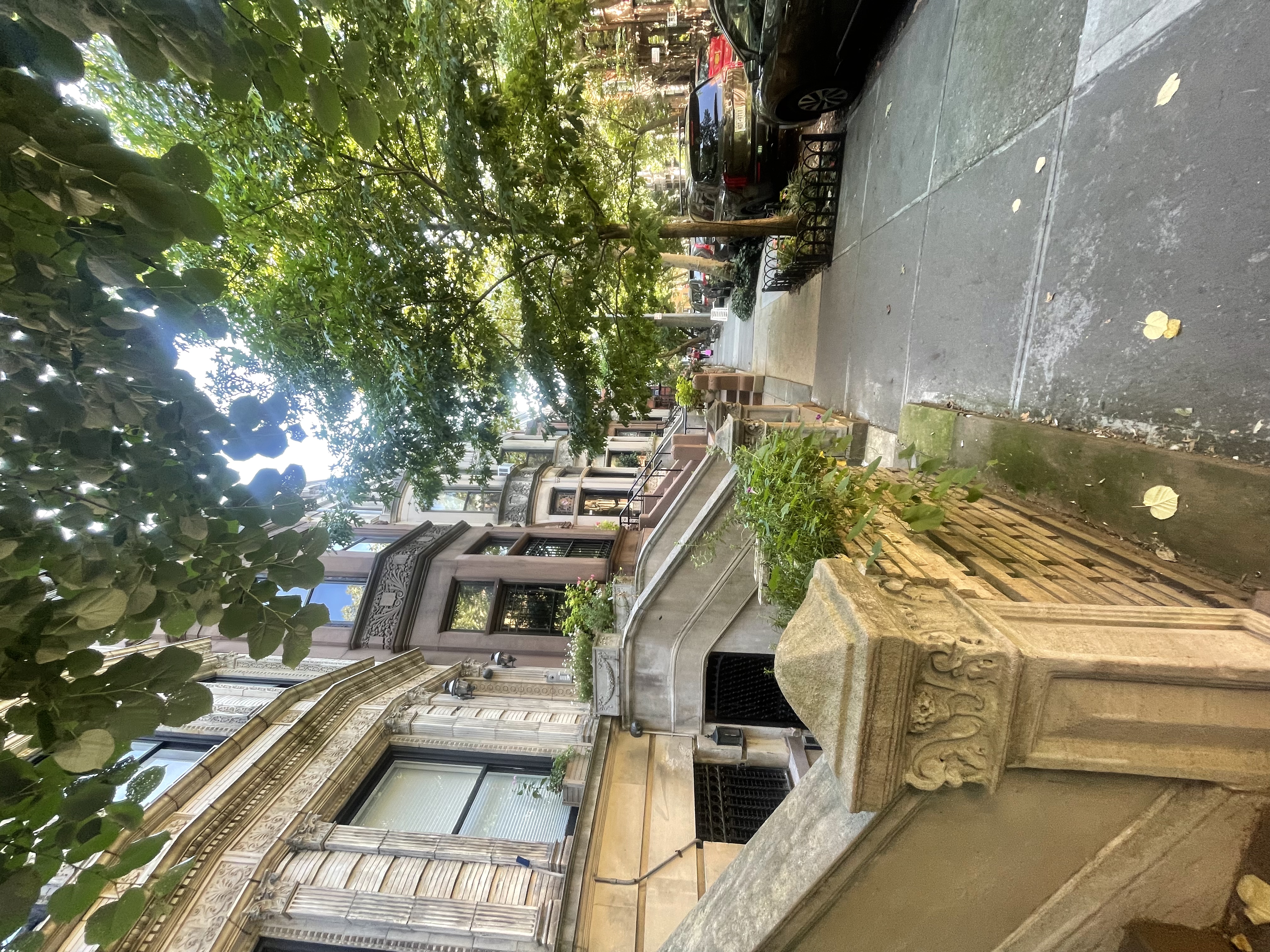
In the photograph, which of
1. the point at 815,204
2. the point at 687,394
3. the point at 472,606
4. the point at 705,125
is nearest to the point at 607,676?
the point at 472,606

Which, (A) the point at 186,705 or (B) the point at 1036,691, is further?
(B) the point at 1036,691

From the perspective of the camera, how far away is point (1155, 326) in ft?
9.22

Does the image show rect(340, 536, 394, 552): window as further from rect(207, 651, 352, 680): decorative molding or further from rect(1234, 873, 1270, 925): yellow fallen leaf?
rect(1234, 873, 1270, 925): yellow fallen leaf

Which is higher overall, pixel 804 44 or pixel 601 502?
pixel 804 44

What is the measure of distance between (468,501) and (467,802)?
518 inches

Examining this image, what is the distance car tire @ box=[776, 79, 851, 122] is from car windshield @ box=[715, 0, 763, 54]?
2.46 ft

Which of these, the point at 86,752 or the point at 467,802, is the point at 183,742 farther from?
the point at 86,752

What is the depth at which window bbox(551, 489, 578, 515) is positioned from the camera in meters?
18.4

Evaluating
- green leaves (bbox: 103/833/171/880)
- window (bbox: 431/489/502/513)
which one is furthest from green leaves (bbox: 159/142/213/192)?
window (bbox: 431/489/502/513)

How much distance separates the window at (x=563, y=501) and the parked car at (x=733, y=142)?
11.4 metres

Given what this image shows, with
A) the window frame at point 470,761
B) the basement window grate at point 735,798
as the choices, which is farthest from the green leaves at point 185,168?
the window frame at point 470,761

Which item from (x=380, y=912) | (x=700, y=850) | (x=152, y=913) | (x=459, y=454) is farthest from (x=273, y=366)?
(x=700, y=850)

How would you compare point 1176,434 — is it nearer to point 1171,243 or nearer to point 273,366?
point 1171,243

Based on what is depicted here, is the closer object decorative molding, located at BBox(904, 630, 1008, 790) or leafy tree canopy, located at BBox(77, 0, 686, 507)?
decorative molding, located at BBox(904, 630, 1008, 790)
